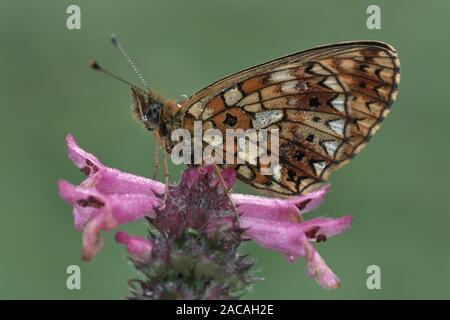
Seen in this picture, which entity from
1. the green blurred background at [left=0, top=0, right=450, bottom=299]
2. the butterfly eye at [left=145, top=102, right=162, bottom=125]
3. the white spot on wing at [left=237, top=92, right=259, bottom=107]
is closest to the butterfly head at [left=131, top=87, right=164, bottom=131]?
the butterfly eye at [left=145, top=102, right=162, bottom=125]

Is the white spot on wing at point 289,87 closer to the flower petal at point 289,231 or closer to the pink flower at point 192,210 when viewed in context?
the pink flower at point 192,210

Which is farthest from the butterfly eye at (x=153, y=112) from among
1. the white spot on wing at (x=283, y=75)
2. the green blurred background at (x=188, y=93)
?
the green blurred background at (x=188, y=93)

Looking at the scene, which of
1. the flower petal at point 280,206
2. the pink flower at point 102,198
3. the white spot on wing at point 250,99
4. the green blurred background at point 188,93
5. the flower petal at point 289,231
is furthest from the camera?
the green blurred background at point 188,93

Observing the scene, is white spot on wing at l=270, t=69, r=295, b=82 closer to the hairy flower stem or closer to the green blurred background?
the hairy flower stem

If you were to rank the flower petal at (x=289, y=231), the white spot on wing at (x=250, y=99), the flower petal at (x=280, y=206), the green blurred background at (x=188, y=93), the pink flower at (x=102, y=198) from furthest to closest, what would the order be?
the green blurred background at (x=188, y=93), the white spot on wing at (x=250, y=99), the flower petal at (x=280, y=206), the flower petal at (x=289, y=231), the pink flower at (x=102, y=198)

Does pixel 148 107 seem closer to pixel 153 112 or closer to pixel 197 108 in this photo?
pixel 153 112

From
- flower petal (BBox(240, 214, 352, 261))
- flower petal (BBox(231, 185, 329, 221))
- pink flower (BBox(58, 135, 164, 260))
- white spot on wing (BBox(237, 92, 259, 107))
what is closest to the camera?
pink flower (BBox(58, 135, 164, 260))

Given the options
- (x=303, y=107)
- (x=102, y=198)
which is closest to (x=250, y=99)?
(x=303, y=107)
